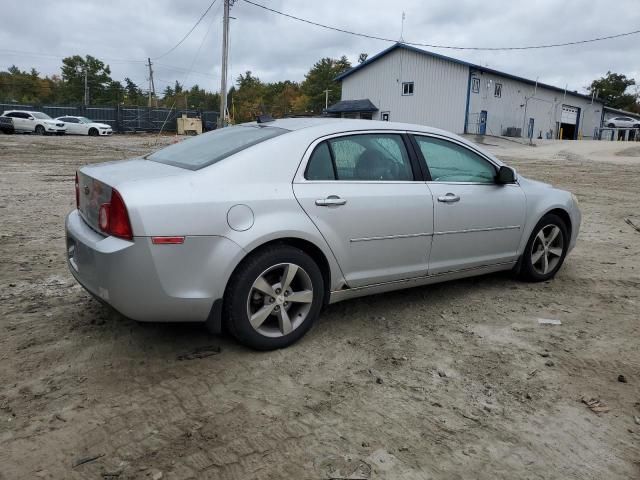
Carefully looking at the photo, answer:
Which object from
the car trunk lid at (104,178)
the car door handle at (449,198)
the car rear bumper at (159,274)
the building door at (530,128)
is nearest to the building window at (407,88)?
the building door at (530,128)

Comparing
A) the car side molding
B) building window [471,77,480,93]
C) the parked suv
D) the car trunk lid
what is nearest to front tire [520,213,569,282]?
the car side molding

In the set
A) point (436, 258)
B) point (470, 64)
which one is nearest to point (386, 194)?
point (436, 258)

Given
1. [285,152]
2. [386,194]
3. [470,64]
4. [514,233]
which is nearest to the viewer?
[285,152]

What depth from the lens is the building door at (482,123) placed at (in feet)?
121

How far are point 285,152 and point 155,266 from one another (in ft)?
3.67

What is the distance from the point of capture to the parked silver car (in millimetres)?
2965

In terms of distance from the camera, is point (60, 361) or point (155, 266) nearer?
point (155, 266)

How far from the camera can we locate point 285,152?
3443 mm

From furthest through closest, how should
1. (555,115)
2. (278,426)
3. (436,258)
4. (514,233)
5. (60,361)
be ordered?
(555,115)
(514,233)
(436,258)
(60,361)
(278,426)

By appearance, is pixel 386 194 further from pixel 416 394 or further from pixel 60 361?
pixel 60 361

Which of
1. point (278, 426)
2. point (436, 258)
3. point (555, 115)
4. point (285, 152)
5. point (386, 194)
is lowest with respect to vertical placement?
point (278, 426)

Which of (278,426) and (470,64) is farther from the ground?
(470,64)

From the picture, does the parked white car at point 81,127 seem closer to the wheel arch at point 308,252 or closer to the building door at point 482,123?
the building door at point 482,123

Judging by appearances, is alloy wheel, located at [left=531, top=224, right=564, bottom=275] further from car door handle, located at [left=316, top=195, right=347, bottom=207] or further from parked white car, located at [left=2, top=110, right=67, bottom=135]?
parked white car, located at [left=2, top=110, right=67, bottom=135]
